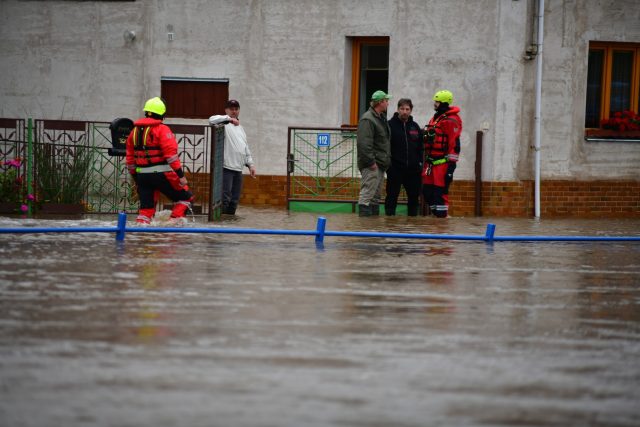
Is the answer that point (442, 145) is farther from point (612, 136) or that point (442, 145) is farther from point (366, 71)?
point (612, 136)

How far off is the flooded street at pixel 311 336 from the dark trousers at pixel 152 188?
229 cm

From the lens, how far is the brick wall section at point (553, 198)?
21.7m

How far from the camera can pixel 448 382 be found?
6270 mm

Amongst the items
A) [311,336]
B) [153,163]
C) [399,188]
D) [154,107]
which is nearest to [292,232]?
[153,163]

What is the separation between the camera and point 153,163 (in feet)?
50.5

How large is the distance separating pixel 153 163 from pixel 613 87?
10.3m

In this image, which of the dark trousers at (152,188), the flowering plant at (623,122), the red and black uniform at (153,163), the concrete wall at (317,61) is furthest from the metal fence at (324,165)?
the red and black uniform at (153,163)

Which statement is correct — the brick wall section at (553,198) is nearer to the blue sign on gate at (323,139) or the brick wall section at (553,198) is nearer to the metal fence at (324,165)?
the metal fence at (324,165)

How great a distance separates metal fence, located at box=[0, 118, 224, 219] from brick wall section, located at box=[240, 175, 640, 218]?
447cm

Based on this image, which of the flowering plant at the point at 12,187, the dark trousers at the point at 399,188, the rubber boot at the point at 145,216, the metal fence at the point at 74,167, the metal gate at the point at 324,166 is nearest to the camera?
the rubber boot at the point at 145,216

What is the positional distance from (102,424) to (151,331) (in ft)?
7.58

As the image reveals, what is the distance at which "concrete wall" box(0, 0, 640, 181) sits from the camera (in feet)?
71.2

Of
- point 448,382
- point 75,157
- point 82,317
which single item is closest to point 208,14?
point 75,157

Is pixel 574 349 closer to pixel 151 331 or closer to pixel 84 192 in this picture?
pixel 151 331
